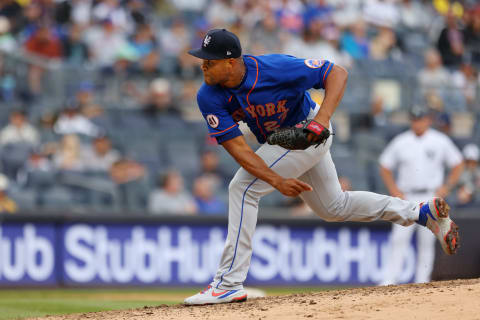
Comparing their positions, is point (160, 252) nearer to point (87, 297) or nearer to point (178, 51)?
point (87, 297)

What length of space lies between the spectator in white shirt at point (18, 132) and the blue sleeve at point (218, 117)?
6.67 meters

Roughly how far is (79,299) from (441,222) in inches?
172

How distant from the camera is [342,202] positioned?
20.0 ft

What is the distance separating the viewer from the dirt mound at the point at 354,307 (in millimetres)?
5117

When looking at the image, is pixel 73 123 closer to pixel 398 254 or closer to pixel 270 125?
pixel 398 254

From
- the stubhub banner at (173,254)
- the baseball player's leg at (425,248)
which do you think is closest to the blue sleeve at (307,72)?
the baseball player's leg at (425,248)

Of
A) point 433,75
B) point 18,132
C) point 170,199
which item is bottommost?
point 170,199

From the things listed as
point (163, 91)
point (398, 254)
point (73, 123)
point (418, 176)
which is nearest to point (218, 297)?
point (398, 254)

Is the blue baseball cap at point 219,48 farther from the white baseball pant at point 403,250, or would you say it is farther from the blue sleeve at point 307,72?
the white baseball pant at point 403,250

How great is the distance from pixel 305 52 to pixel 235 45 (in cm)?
887

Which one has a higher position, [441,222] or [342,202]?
[342,202]

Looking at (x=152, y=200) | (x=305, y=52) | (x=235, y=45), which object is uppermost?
(x=305, y=52)

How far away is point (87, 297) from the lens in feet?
31.4

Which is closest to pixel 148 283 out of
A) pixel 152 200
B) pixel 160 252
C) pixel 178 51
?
pixel 160 252
